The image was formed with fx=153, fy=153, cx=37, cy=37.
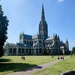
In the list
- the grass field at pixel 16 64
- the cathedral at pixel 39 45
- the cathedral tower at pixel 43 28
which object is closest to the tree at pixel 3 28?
the grass field at pixel 16 64

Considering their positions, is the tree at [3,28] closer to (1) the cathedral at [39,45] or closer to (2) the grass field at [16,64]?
(2) the grass field at [16,64]

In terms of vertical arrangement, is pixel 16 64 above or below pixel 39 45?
below

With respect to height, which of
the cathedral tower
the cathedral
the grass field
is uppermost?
the cathedral tower

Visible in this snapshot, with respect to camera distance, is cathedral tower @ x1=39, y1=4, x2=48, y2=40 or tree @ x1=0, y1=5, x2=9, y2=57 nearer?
tree @ x1=0, y1=5, x2=9, y2=57

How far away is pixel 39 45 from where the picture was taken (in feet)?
415

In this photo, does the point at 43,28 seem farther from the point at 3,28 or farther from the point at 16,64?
the point at 16,64

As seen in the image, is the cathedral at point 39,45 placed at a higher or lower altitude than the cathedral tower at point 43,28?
lower

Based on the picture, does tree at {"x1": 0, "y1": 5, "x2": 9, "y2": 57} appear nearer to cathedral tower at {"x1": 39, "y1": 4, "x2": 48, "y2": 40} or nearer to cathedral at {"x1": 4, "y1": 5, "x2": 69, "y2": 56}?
cathedral at {"x1": 4, "y1": 5, "x2": 69, "y2": 56}

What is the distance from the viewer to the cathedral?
393 ft

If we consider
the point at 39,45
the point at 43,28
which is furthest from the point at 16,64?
the point at 43,28

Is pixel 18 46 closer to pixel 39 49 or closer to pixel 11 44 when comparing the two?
A: pixel 11 44

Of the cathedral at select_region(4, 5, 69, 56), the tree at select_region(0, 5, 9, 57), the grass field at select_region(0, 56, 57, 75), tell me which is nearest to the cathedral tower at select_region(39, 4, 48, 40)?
the cathedral at select_region(4, 5, 69, 56)

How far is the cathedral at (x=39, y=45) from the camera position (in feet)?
393

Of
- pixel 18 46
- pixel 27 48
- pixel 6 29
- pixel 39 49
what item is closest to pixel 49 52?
pixel 39 49
